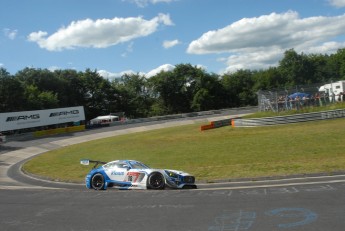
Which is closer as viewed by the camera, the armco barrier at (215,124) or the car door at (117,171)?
the car door at (117,171)

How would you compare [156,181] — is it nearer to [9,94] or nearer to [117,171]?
[117,171]

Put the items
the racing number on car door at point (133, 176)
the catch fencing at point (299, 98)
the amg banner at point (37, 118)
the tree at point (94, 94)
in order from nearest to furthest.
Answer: the racing number on car door at point (133, 176) → the catch fencing at point (299, 98) → the amg banner at point (37, 118) → the tree at point (94, 94)

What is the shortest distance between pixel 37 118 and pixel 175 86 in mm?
50768

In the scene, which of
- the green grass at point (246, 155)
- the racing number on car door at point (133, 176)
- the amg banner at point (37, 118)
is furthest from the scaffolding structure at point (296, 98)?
the amg banner at point (37, 118)

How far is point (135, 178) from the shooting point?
49.9 ft

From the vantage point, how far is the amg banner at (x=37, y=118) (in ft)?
174

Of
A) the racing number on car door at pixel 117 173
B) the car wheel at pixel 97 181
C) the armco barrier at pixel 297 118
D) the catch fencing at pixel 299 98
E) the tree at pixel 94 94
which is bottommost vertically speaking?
the car wheel at pixel 97 181

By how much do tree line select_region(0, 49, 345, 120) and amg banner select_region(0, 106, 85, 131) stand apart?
64.8 feet

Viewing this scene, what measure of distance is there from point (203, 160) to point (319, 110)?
57.9 ft

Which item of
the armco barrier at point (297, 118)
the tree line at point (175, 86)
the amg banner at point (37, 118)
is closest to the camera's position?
the armco barrier at point (297, 118)

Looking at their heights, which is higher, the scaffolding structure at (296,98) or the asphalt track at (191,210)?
the scaffolding structure at (296,98)

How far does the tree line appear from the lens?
3745 inches

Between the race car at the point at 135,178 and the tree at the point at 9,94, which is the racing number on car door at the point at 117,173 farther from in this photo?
the tree at the point at 9,94

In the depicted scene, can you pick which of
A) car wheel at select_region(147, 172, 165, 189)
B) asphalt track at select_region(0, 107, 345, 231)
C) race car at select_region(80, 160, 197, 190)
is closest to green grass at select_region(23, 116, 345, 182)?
race car at select_region(80, 160, 197, 190)
